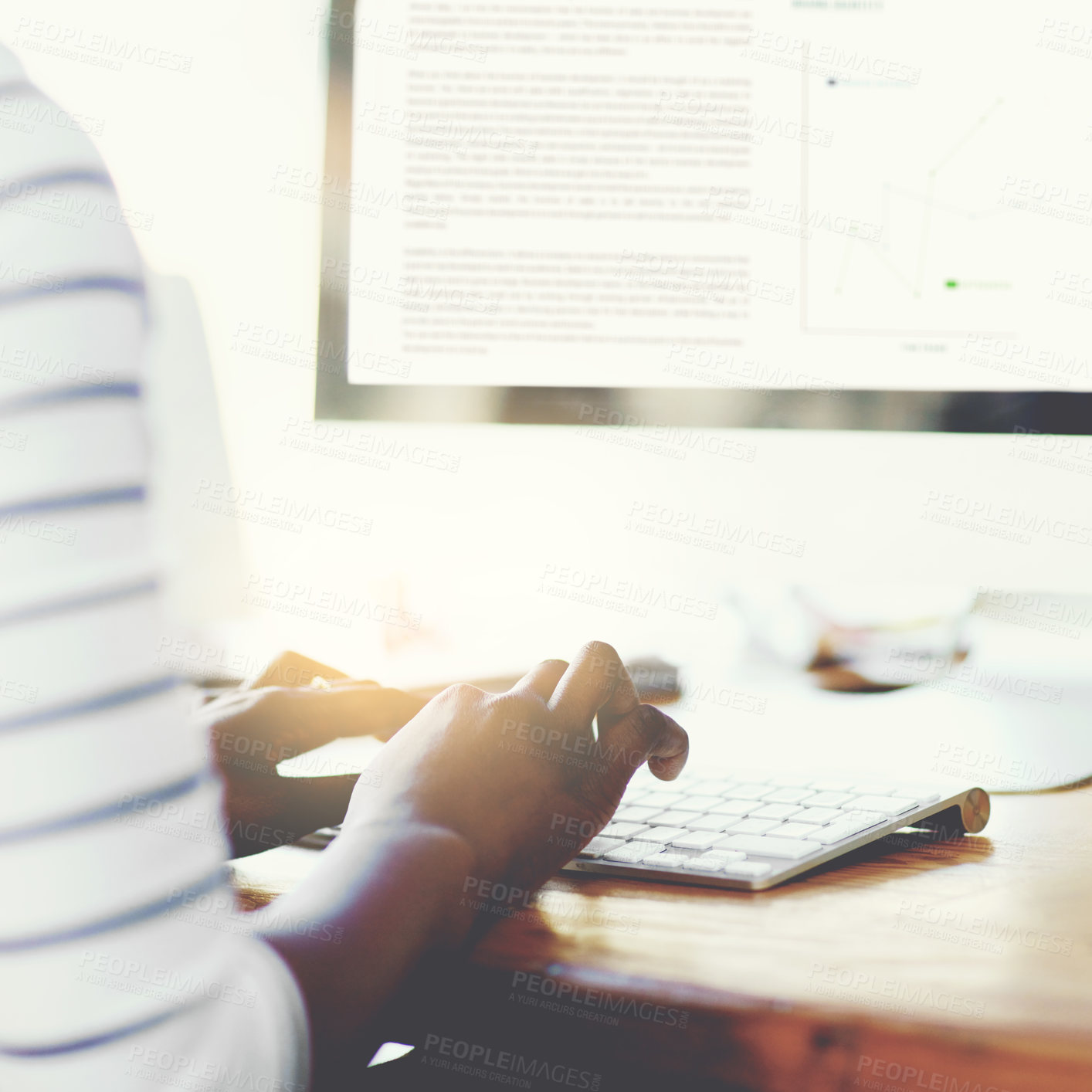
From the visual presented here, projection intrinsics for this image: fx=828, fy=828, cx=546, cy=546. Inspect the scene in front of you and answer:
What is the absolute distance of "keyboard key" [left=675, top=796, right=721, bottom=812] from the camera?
0.42 metres

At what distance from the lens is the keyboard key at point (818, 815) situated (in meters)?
0.39

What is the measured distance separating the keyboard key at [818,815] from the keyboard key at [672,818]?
51mm

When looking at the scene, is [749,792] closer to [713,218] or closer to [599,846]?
[599,846]

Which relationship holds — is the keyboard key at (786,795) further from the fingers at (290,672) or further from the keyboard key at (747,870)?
the fingers at (290,672)

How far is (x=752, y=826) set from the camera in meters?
0.38

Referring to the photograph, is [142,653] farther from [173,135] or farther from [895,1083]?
[173,135]

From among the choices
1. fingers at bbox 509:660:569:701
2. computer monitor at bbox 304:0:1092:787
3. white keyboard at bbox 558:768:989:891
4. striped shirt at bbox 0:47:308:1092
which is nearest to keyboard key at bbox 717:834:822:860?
white keyboard at bbox 558:768:989:891

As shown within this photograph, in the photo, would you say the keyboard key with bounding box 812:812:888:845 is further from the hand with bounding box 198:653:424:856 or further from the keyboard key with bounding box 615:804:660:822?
the hand with bounding box 198:653:424:856

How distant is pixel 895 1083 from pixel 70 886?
0.23 metres

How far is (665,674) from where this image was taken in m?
0.81

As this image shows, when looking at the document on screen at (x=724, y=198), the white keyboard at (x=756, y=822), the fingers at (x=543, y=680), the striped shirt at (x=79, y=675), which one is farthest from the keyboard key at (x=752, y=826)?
the document on screen at (x=724, y=198)

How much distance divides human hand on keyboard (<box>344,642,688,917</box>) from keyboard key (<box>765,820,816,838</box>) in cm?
7

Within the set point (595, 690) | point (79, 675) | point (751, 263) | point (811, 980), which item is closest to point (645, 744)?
point (595, 690)

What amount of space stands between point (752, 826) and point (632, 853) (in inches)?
2.3
